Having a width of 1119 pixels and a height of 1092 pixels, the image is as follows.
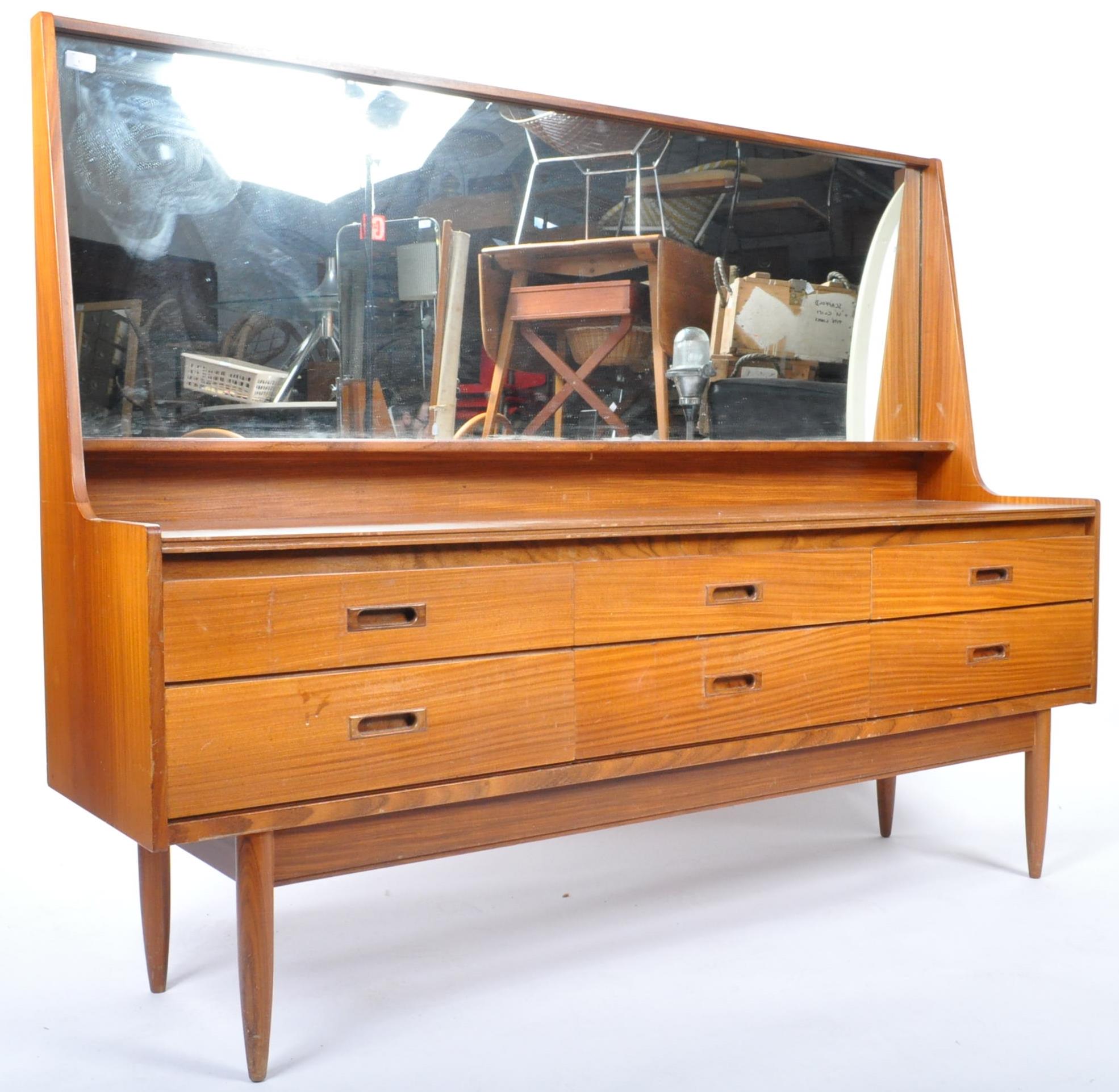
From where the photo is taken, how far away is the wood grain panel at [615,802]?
1.97 metres

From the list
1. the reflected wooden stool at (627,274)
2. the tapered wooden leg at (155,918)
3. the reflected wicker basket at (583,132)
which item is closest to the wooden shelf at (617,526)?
the reflected wooden stool at (627,274)

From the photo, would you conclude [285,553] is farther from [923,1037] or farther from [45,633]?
[923,1037]

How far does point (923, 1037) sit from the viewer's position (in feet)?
6.86

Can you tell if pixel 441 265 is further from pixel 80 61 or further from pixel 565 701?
pixel 565 701

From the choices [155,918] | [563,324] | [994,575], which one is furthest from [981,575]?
[155,918]

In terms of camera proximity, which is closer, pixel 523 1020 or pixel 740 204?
pixel 523 1020

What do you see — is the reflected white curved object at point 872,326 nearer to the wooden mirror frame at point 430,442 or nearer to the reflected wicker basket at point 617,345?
the wooden mirror frame at point 430,442

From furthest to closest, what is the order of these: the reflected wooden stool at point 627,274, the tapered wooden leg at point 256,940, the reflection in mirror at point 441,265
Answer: the reflected wooden stool at point 627,274, the reflection in mirror at point 441,265, the tapered wooden leg at point 256,940

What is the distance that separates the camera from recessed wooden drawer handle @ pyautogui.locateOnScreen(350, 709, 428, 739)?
1.93 meters

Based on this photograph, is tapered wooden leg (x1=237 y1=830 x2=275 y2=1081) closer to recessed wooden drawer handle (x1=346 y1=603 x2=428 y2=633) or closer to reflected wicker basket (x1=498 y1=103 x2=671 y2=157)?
recessed wooden drawer handle (x1=346 y1=603 x2=428 y2=633)

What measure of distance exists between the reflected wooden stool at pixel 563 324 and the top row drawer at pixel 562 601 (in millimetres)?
552

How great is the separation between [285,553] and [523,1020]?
87cm

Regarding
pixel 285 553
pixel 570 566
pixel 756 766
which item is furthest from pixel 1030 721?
pixel 285 553

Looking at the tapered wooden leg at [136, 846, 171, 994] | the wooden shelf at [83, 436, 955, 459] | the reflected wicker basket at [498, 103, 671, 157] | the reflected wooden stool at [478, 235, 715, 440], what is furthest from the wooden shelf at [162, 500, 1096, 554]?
the reflected wicker basket at [498, 103, 671, 157]
